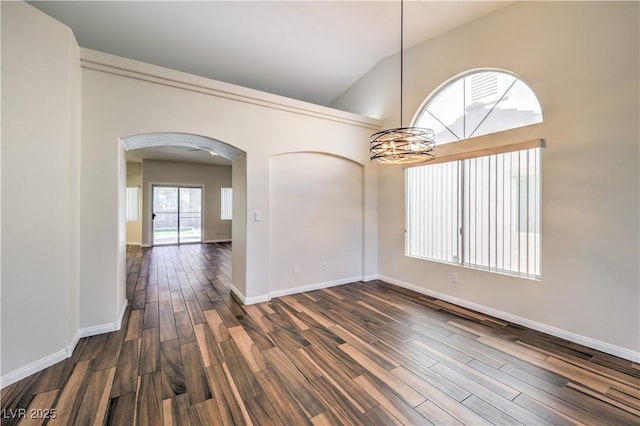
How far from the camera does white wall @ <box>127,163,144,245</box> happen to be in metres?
9.32

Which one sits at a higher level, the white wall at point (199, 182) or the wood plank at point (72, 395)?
the white wall at point (199, 182)

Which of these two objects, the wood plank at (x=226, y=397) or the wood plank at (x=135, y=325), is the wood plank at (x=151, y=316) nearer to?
the wood plank at (x=135, y=325)

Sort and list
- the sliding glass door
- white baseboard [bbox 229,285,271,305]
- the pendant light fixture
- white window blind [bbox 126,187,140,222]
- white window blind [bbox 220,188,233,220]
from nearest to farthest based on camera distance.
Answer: the pendant light fixture < white baseboard [bbox 229,285,271,305] < white window blind [bbox 126,187,140,222] < the sliding glass door < white window blind [bbox 220,188,233,220]

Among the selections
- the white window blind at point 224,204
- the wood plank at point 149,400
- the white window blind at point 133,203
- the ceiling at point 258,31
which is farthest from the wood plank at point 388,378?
the white window blind at point 133,203

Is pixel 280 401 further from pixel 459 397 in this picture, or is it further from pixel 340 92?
pixel 340 92

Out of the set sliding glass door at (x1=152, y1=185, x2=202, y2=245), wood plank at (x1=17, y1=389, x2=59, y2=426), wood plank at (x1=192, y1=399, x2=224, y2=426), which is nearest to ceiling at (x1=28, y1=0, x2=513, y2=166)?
wood plank at (x1=17, y1=389, x2=59, y2=426)

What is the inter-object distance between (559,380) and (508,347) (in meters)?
0.49

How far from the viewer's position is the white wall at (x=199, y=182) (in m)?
9.24

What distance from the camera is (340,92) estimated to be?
19.3 feet

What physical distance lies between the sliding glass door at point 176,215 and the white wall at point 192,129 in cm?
685

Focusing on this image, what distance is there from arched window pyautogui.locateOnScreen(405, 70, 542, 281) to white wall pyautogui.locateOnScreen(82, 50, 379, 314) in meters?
1.30

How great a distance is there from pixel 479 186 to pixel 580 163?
3.22 ft

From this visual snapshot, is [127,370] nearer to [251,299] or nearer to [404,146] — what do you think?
[251,299]

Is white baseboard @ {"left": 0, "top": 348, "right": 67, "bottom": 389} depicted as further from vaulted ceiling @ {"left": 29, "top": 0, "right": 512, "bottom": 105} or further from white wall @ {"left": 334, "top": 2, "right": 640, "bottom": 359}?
white wall @ {"left": 334, "top": 2, "right": 640, "bottom": 359}
